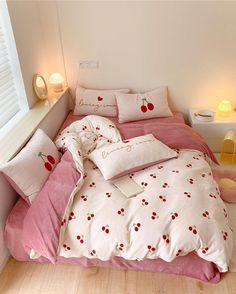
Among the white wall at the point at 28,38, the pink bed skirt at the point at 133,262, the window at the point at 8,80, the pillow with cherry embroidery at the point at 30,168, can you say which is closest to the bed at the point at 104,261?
the pink bed skirt at the point at 133,262

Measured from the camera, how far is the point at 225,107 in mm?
2525

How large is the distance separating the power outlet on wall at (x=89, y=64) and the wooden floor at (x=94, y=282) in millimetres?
1898

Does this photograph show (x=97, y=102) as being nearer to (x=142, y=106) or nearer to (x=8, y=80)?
(x=142, y=106)

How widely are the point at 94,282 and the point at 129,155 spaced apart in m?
0.78

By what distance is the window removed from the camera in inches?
78.5

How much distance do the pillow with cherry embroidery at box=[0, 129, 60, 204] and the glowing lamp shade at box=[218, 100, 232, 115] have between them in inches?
67.6

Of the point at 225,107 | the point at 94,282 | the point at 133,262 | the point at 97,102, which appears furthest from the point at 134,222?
the point at 225,107

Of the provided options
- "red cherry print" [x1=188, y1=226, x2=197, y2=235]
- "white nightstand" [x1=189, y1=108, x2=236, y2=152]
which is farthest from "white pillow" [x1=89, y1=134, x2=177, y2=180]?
"white nightstand" [x1=189, y1=108, x2=236, y2=152]

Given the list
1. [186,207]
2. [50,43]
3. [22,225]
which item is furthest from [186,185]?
[50,43]

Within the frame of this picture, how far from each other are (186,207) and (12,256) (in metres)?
1.12

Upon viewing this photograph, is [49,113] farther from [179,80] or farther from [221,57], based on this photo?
[221,57]

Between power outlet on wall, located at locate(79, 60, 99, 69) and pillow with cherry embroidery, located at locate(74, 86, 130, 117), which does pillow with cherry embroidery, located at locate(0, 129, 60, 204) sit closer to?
pillow with cherry embroidery, located at locate(74, 86, 130, 117)

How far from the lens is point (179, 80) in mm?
2625

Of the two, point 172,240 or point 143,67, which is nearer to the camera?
point 172,240
